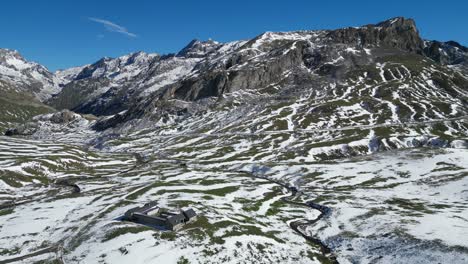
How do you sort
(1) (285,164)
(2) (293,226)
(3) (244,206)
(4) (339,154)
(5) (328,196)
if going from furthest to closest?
(4) (339,154) → (1) (285,164) → (5) (328,196) → (3) (244,206) → (2) (293,226)

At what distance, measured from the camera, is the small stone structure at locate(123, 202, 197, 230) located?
84.4 metres

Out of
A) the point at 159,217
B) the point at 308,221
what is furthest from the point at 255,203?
the point at 159,217

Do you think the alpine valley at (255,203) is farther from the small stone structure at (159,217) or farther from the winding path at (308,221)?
the small stone structure at (159,217)

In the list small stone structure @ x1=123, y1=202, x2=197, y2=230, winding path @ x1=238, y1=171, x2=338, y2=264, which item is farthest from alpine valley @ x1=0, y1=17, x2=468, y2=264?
small stone structure @ x1=123, y1=202, x2=197, y2=230

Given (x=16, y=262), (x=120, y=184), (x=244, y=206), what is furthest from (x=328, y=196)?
(x=16, y=262)

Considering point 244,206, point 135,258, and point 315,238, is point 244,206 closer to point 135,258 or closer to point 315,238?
point 315,238

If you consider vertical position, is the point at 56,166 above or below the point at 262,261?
above

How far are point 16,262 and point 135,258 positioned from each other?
832 inches

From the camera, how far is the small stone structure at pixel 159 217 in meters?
84.4

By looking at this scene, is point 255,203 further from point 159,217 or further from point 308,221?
point 159,217

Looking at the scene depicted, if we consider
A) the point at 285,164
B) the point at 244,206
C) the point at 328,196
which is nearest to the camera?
the point at 244,206

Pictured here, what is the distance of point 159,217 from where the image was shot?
88.7m

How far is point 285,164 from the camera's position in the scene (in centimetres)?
16738

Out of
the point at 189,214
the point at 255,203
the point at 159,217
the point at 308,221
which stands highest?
the point at 189,214
